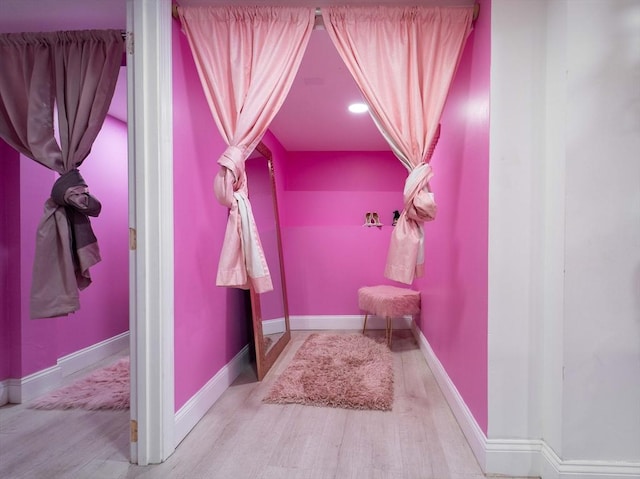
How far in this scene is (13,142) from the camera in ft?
5.90

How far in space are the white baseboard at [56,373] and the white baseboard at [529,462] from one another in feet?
8.77

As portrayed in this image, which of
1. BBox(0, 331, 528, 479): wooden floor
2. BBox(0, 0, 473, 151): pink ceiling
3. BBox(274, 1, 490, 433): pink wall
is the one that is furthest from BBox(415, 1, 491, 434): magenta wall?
BBox(0, 0, 473, 151): pink ceiling

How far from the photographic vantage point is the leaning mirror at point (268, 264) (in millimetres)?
2551

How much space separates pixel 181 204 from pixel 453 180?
1.58 meters

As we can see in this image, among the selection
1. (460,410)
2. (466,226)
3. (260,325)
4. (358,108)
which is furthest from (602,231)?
(260,325)

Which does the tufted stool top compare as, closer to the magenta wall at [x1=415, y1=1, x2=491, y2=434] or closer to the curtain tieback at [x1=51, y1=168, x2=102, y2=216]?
the magenta wall at [x1=415, y1=1, x2=491, y2=434]

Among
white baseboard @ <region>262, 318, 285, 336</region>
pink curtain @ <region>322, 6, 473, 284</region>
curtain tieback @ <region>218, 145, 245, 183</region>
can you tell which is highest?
pink curtain @ <region>322, 6, 473, 284</region>

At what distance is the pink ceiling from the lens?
5.58 ft

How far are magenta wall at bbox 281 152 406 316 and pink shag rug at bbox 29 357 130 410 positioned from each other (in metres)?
1.85

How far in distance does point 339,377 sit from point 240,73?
202 cm

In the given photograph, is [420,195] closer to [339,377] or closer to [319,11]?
[319,11]

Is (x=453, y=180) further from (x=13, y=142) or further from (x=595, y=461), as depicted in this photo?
(x=13, y=142)

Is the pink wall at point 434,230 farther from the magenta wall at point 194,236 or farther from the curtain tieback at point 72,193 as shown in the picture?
the curtain tieback at point 72,193

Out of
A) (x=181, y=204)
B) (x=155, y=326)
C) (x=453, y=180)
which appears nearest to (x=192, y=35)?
(x=181, y=204)
